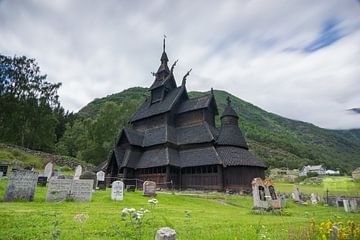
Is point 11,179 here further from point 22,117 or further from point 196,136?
point 22,117

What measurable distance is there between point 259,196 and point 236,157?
10.2 metres

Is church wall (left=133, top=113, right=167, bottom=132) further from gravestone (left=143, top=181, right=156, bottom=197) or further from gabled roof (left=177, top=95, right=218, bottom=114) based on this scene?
gravestone (left=143, top=181, right=156, bottom=197)

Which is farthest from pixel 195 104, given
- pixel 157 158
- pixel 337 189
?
pixel 337 189

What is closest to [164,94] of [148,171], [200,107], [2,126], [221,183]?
[200,107]

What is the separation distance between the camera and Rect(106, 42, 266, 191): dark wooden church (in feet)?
78.8

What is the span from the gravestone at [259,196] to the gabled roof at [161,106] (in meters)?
17.7

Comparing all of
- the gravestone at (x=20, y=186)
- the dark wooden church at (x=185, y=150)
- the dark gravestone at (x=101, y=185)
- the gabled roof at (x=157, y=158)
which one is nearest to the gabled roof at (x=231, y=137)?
the dark wooden church at (x=185, y=150)

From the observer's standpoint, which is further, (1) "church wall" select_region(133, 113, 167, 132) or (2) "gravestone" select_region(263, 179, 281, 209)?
(1) "church wall" select_region(133, 113, 167, 132)

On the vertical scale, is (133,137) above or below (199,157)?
above

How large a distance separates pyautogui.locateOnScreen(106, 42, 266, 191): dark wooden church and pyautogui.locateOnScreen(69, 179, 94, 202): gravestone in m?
12.1

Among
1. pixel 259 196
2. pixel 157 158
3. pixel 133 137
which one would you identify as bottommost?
pixel 259 196

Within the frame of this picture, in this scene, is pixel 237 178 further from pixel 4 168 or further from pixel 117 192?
pixel 4 168

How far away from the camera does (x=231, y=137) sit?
26828mm

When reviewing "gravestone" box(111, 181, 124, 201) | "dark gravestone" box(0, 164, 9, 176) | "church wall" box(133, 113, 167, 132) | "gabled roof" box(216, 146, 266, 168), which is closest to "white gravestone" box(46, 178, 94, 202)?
"gravestone" box(111, 181, 124, 201)
